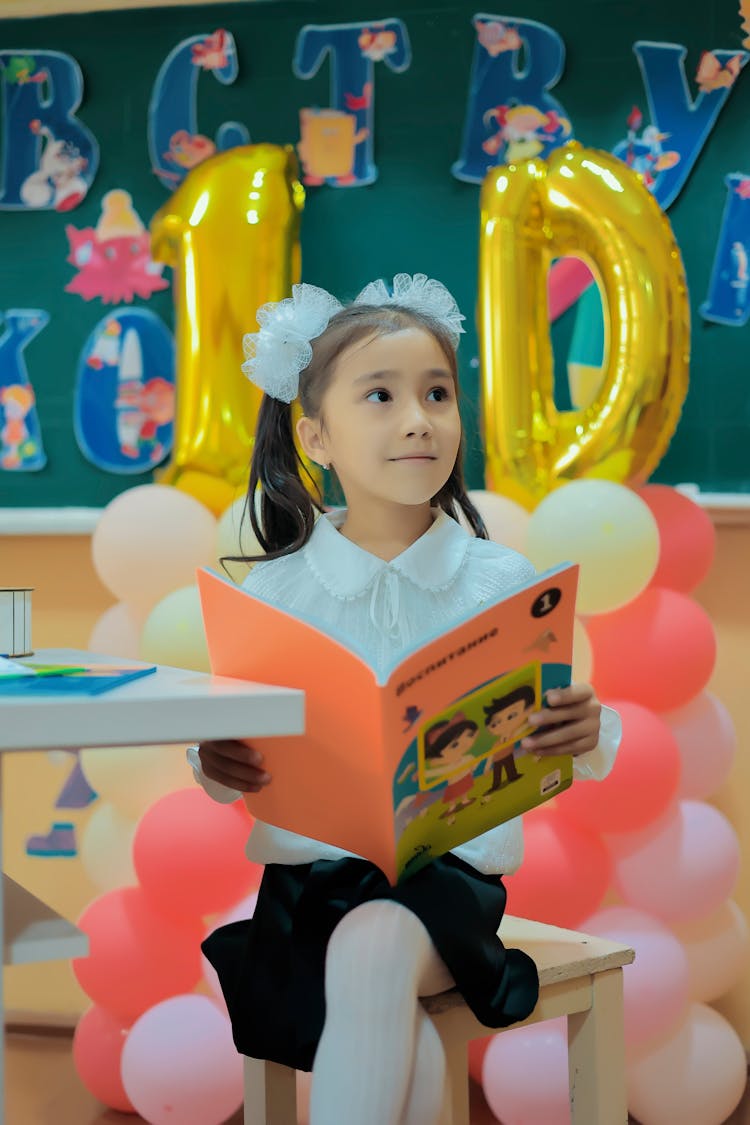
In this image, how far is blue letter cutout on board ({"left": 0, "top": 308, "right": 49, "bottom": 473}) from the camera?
7.56 feet

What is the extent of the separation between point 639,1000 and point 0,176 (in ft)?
5.78

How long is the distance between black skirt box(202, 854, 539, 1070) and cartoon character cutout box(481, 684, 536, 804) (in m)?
0.11

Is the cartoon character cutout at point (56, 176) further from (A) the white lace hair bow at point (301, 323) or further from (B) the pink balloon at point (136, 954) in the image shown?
(B) the pink balloon at point (136, 954)

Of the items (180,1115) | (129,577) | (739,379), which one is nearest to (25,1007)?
(180,1115)

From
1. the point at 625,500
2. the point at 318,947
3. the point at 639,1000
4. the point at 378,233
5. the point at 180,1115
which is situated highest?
the point at 378,233

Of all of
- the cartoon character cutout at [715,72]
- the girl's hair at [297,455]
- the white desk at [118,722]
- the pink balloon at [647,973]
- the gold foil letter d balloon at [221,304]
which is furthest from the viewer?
the cartoon character cutout at [715,72]

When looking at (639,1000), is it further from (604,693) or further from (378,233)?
(378,233)

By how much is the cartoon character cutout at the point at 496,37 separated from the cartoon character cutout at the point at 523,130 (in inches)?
3.9

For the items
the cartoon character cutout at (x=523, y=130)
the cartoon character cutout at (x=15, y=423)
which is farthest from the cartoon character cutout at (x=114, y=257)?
the cartoon character cutout at (x=523, y=130)

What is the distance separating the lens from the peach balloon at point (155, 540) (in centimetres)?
181

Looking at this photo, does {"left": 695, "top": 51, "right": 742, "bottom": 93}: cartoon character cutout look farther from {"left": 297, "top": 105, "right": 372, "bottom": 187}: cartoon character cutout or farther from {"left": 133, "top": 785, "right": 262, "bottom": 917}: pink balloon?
{"left": 133, "top": 785, "right": 262, "bottom": 917}: pink balloon

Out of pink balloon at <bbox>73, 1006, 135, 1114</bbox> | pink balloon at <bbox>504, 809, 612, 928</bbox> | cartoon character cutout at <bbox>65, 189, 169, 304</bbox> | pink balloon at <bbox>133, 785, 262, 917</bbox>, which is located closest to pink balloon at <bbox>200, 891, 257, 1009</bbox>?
pink balloon at <bbox>133, 785, 262, 917</bbox>

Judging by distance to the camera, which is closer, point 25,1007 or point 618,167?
point 618,167

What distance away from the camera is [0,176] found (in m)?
2.31
